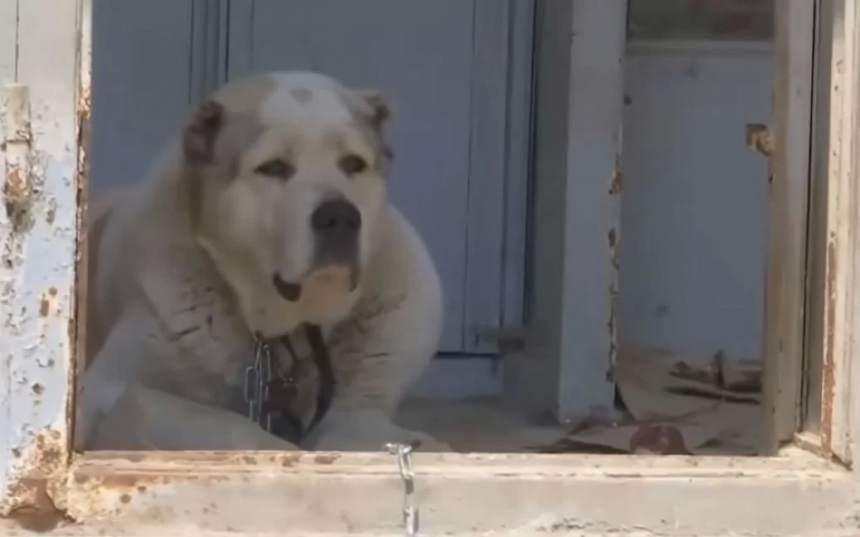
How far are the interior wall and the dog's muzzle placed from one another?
1.48 m

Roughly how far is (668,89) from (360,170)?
1.43 m

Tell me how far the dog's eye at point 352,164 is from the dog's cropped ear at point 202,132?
0.21 meters

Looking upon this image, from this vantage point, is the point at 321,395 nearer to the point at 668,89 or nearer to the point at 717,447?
the point at 717,447

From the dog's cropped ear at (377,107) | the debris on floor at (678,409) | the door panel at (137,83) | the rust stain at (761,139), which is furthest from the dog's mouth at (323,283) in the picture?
the door panel at (137,83)

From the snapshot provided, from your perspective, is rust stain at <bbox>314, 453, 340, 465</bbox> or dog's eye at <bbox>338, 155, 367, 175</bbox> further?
dog's eye at <bbox>338, 155, 367, 175</bbox>

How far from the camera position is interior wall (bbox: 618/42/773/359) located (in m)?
3.77

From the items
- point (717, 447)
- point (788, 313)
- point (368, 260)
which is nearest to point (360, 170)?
point (368, 260)

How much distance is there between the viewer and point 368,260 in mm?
2529

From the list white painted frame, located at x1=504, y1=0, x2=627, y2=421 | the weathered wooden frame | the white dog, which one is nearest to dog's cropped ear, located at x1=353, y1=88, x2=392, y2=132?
the white dog

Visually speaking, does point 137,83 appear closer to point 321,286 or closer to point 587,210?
point 587,210

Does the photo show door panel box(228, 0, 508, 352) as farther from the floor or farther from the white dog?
the white dog

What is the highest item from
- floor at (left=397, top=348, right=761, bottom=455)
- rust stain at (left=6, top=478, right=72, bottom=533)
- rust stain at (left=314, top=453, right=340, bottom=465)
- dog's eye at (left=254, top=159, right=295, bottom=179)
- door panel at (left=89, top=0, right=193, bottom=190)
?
door panel at (left=89, top=0, right=193, bottom=190)

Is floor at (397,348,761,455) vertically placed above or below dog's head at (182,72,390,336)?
below

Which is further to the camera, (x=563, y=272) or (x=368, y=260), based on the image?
(x=563, y=272)
